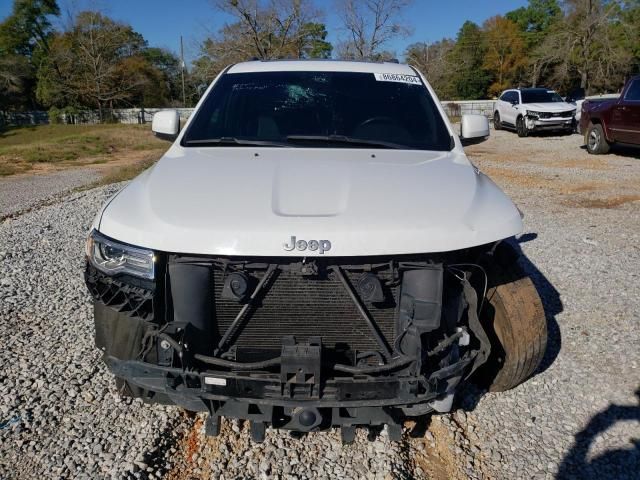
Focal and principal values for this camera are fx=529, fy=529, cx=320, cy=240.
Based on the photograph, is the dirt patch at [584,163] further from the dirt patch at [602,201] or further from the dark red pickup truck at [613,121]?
the dirt patch at [602,201]

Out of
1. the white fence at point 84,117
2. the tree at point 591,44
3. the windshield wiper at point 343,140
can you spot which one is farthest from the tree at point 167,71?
the windshield wiper at point 343,140

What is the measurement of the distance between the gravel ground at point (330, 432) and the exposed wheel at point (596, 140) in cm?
1025

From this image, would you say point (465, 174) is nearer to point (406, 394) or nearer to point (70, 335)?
point (406, 394)

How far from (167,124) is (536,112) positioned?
1793 cm

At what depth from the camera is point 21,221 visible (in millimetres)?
7426

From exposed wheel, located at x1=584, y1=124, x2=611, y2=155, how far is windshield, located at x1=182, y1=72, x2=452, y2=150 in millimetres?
11876

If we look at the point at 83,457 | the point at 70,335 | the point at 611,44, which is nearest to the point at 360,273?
the point at 83,457

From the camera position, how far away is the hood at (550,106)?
18.9 metres

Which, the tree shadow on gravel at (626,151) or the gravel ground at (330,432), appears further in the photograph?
the tree shadow on gravel at (626,151)

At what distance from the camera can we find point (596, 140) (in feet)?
45.9

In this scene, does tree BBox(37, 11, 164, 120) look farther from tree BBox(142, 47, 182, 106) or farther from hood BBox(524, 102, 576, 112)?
hood BBox(524, 102, 576, 112)

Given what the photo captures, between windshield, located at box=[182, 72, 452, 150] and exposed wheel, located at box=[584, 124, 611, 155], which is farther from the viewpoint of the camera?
exposed wheel, located at box=[584, 124, 611, 155]

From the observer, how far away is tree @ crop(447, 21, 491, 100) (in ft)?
193

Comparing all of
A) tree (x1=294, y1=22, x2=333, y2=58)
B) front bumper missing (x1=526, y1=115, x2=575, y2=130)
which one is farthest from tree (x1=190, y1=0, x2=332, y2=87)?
front bumper missing (x1=526, y1=115, x2=575, y2=130)
